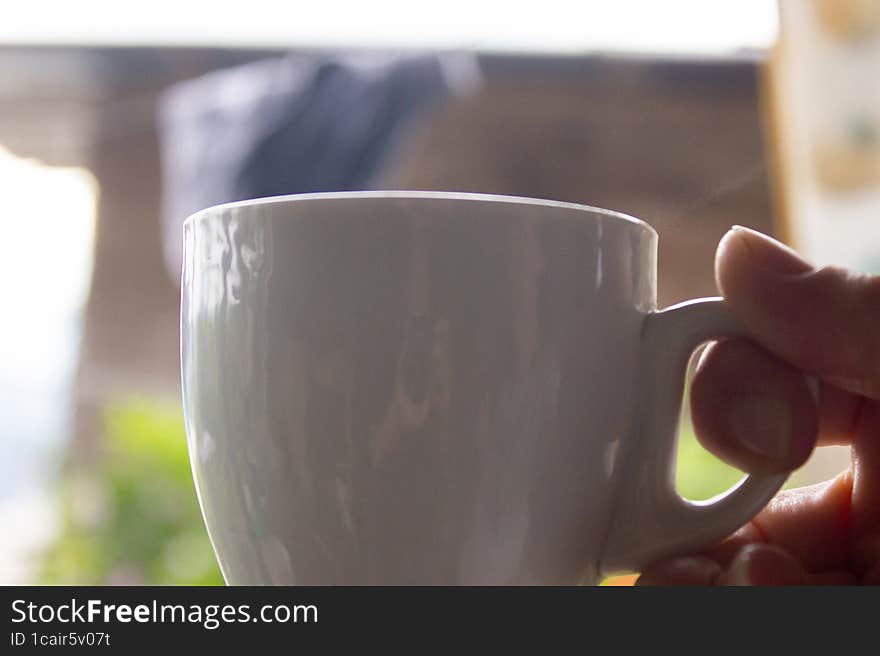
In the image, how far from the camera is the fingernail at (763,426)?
357mm

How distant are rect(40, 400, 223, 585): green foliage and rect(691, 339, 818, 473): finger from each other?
134 centimetres

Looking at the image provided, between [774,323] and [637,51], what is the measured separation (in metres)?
1.36

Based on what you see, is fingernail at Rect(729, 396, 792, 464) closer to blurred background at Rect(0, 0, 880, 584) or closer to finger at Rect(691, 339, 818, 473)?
finger at Rect(691, 339, 818, 473)

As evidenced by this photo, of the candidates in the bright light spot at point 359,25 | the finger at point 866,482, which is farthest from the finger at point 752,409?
the bright light spot at point 359,25

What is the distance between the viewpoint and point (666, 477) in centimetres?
33

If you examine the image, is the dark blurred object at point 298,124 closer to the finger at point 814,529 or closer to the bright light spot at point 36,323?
the bright light spot at point 36,323

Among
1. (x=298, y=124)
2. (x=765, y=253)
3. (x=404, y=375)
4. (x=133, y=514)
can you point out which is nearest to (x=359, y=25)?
(x=298, y=124)

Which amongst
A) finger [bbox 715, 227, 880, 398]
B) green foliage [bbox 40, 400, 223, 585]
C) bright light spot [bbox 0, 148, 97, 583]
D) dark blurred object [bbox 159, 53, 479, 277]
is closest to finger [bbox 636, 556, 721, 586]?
finger [bbox 715, 227, 880, 398]

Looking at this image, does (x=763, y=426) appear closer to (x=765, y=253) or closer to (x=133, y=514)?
(x=765, y=253)

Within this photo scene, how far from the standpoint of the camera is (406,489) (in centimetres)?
27

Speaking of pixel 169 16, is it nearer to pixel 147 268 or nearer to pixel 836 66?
pixel 147 268

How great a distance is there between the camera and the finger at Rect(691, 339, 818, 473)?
0.36m

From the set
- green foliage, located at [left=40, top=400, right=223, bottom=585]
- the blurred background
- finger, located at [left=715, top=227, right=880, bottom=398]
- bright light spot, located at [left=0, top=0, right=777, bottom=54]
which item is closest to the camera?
finger, located at [left=715, top=227, right=880, bottom=398]

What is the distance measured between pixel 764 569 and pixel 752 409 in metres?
0.07
